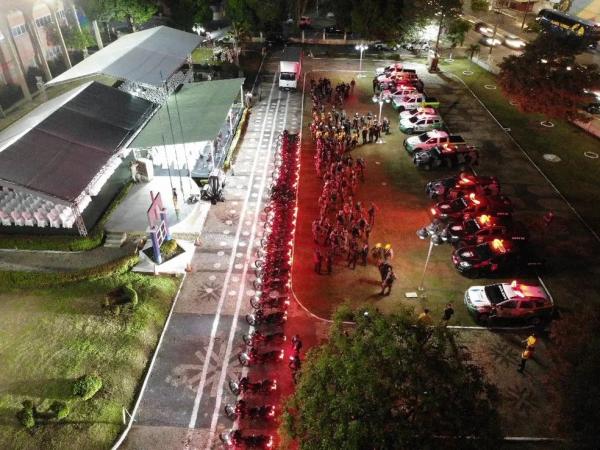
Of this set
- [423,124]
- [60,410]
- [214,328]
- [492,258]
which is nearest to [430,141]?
[423,124]

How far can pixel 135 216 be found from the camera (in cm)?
2594

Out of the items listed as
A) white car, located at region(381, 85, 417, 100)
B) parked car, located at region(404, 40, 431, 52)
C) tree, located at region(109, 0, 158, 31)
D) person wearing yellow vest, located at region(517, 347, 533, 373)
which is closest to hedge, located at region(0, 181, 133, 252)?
person wearing yellow vest, located at region(517, 347, 533, 373)

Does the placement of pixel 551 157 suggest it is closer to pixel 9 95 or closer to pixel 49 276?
pixel 49 276

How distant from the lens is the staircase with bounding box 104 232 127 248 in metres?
24.3

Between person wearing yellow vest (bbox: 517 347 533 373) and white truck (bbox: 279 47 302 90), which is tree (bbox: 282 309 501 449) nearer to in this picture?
person wearing yellow vest (bbox: 517 347 533 373)

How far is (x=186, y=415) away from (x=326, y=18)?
7050 cm

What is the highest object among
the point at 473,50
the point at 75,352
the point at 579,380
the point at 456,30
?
the point at 579,380

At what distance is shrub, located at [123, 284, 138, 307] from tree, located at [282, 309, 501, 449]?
1127 cm

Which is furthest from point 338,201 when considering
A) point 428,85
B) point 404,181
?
point 428,85

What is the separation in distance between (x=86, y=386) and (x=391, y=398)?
12.1 meters

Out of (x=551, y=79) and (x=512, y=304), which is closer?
(x=512, y=304)

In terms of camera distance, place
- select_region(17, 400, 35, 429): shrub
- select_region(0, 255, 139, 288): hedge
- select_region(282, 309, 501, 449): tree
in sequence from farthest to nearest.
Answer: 1. select_region(0, 255, 139, 288): hedge
2. select_region(17, 400, 35, 429): shrub
3. select_region(282, 309, 501, 449): tree

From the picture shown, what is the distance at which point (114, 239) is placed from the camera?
2458 centimetres

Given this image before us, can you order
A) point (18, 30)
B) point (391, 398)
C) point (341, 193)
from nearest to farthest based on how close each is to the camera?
point (391, 398)
point (341, 193)
point (18, 30)
